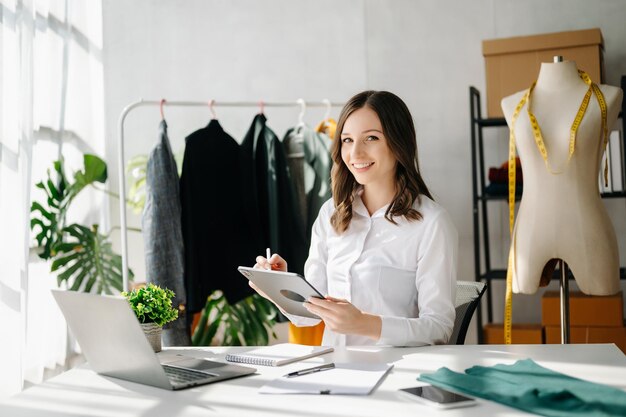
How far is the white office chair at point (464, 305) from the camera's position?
223 cm

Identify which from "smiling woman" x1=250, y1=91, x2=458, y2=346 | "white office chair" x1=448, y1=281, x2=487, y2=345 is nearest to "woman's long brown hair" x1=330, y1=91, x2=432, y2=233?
"smiling woman" x1=250, y1=91, x2=458, y2=346

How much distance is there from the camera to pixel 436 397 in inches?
55.0

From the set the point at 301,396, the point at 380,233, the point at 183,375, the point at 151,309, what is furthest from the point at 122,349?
the point at 380,233

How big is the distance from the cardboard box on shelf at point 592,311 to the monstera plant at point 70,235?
7.33 ft

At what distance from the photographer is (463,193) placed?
4379 mm

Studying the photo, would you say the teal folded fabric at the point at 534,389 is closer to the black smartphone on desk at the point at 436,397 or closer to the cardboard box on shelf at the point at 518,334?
the black smartphone on desk at the point at 436,397

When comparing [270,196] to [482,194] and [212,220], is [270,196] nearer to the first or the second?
[212,220]

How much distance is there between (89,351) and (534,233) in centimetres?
188

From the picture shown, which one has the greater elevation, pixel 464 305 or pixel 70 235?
pixel 70 235

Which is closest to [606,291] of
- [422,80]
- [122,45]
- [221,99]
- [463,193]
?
[463,193]

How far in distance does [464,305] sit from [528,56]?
200cm

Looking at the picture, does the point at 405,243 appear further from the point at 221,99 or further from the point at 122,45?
the point at 122,45

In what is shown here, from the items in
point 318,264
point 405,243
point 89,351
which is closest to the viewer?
point 89,351

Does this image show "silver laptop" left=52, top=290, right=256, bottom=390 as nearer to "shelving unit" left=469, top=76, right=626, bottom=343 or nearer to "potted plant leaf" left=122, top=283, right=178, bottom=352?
"potted plant leaf" left=122, top=283, right=178, bottom=352
